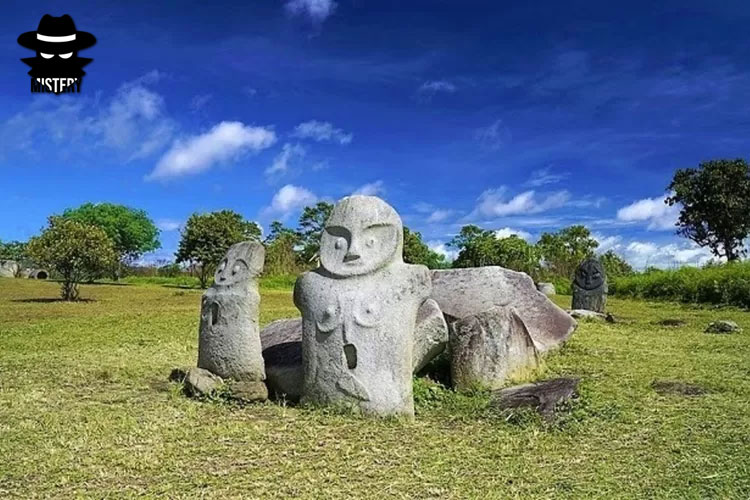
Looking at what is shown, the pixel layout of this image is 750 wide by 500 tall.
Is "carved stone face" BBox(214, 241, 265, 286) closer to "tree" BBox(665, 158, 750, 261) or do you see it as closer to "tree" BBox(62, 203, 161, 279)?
"tree" BBox(665, 158, 750, 261)

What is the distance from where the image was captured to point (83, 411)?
281 inches

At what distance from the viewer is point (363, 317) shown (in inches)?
272

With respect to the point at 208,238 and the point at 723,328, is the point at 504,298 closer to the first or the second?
the point at 723,328

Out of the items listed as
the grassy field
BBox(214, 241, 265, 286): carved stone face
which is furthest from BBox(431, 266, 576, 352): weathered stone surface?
BBox(214, 241, 265, 286): carved stone face

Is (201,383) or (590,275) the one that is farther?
(590,275)

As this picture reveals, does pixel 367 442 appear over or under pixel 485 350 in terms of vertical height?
under

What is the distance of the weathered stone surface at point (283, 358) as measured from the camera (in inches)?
300

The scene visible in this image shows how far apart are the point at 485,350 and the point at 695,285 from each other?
66.5 feet

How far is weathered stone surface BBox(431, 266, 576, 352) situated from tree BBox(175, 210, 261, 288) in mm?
23335

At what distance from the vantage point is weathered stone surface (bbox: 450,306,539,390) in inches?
318

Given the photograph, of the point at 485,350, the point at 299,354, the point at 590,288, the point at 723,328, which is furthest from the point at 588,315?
the point at 299,354

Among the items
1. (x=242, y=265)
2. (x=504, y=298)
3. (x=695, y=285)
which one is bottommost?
(x=504, y=298)

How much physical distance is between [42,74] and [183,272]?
37.1 meters

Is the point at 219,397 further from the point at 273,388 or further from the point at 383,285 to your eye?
the point at 383,285
